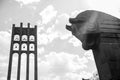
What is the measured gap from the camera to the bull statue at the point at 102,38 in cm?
211

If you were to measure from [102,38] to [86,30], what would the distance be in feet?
0.90

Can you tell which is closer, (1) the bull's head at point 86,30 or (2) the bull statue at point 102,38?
(2) the bull statue at point 102,38

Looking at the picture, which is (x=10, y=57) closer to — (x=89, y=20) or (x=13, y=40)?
(x=13, y=40)

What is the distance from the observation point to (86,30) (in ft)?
7.47

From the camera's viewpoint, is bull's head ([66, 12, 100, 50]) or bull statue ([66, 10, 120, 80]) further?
bull's head ([66, 12, 100, 50])

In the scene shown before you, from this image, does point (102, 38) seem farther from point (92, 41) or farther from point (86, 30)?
point (86, 30)

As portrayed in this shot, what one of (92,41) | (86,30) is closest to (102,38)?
(92,41)

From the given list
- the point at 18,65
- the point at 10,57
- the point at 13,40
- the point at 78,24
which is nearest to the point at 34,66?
the point at 18,65

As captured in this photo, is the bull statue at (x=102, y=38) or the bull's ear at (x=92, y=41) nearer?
the bull statue at (x=102, y=38)

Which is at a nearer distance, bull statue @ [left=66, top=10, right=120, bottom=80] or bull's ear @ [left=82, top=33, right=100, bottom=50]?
bull statue @ [left=66, top=10, right=120, bottom=80]

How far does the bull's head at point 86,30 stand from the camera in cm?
226

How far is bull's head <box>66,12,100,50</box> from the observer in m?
2.26

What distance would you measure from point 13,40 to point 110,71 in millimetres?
18621

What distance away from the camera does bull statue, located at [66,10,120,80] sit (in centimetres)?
211
